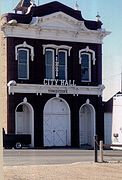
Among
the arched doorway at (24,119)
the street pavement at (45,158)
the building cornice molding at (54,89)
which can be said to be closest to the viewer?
the street pavement at (45,158)

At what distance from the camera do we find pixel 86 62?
40031 millimetres

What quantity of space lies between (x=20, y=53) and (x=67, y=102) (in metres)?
5.14

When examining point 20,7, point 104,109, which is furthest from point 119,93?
point 20,7

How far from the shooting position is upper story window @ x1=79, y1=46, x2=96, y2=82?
3981cm

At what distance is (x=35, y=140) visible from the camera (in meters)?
37.0

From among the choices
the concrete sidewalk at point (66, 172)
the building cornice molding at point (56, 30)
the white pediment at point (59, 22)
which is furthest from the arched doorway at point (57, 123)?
the concrete sidewalk at point (66, 172)

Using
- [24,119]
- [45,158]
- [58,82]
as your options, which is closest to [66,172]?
[45,158]

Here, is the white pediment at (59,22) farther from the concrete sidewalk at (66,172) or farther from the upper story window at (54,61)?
the concrete sidewalk at (66,172)

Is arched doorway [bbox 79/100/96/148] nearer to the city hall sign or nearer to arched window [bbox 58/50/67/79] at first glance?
the city hall sign

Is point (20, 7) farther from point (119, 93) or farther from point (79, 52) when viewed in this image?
point (119, 93)

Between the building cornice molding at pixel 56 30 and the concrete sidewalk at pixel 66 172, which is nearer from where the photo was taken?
the concrete sidewalk at pixel 66 172

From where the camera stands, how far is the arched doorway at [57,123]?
38.0 meters

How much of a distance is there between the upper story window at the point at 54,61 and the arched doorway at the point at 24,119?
9.17 ft

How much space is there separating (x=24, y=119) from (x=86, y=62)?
22.2 ft
